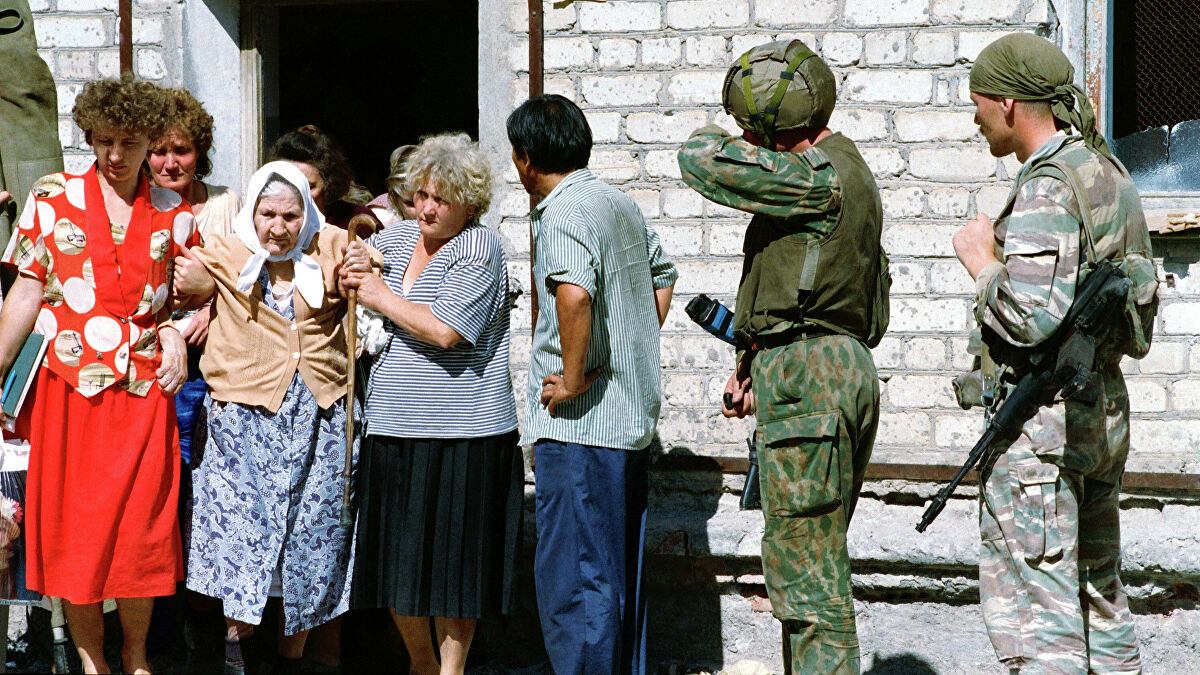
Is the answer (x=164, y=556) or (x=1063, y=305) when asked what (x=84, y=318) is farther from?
(x=1063, y=305)

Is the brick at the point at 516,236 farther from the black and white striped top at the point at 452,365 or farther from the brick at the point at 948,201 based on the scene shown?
the brick at the point at 948,201

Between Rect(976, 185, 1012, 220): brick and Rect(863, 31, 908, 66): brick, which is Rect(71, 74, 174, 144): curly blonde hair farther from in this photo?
Rect(976, 185, 1012, 220): brick

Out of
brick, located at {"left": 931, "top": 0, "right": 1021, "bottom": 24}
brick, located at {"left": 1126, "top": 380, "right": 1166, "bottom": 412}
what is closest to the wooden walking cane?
brick, located at {"left": 931, "top": 0, "right": 1021, "bottom": 24}

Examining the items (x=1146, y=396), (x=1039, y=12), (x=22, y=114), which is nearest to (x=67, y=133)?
(x=22, y=114)

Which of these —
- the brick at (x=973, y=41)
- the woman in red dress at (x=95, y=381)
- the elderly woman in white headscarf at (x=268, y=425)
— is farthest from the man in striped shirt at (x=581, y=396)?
the brick at (x=973, y=41)

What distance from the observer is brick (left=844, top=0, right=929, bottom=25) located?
493 centimetres

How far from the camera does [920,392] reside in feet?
16.3

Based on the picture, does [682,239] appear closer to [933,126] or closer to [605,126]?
[605,126]

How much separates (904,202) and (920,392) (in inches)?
29.9

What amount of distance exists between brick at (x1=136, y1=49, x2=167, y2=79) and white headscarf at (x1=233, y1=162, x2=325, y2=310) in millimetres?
1672

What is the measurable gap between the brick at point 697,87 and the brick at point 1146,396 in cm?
198

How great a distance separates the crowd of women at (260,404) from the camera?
158 inches

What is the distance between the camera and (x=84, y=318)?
4.02 meters

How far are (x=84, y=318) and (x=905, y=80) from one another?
318 centimetres
